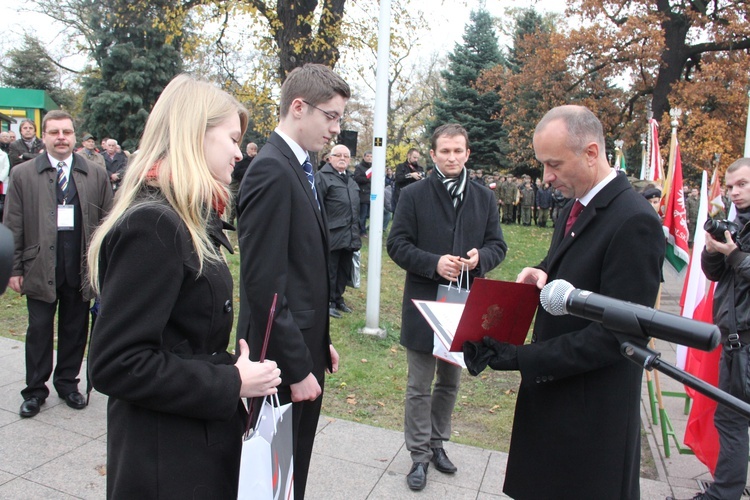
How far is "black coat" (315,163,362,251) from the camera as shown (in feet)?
26.3

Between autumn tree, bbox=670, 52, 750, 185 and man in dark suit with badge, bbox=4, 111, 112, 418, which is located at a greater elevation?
autumn tree, bbox=670, 52, 750, 185

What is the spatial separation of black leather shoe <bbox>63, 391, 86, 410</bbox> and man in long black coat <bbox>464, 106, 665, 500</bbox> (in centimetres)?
360

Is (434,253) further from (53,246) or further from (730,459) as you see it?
(53,246)

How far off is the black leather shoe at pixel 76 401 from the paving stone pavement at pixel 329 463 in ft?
0.17

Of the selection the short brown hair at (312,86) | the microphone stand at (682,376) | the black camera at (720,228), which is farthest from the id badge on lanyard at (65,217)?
the black camera at (720,228)

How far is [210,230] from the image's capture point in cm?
185

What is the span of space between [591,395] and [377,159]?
4818 mm

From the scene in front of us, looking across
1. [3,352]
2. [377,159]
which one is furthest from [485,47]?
[3,352]

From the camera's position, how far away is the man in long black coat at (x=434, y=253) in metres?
3.73

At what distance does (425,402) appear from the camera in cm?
374

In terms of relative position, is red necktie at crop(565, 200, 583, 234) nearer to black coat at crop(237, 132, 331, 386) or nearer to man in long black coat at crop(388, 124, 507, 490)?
black coat at crop(237, 132, 331, 386)

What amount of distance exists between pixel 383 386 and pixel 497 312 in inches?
136

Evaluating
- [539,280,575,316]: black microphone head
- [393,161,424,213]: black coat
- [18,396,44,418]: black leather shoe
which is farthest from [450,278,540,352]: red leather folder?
[393,161,424,213]: black coat

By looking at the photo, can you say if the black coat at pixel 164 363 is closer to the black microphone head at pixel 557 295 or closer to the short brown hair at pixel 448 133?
the black microphone head at pixel 557 295
